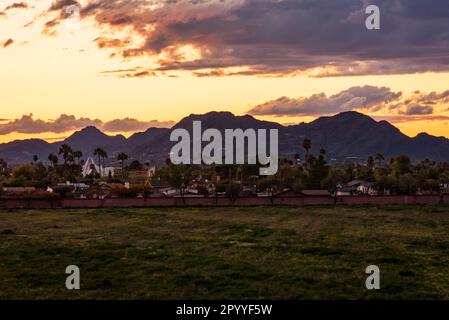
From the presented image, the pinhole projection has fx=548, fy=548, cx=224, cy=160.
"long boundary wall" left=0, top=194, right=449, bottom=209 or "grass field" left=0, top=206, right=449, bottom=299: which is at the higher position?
"long boundary wall" left=0, top=194, right=449, bottom=209

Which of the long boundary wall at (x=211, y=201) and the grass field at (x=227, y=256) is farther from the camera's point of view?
the long boundary wall at (x=211, y=201)

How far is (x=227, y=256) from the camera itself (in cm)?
2517

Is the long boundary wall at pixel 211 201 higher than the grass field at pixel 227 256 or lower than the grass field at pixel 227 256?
higher

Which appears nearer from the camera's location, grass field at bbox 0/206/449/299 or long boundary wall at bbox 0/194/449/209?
grass field at bbox 0/206/449/299

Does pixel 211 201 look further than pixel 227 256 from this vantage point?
Yes

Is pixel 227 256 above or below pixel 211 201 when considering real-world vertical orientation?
below

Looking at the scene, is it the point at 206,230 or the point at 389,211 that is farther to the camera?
the point at 389,211

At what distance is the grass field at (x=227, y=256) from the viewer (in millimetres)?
18797

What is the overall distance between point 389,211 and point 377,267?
27426 millimetres

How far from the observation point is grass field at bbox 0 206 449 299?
1880cm
